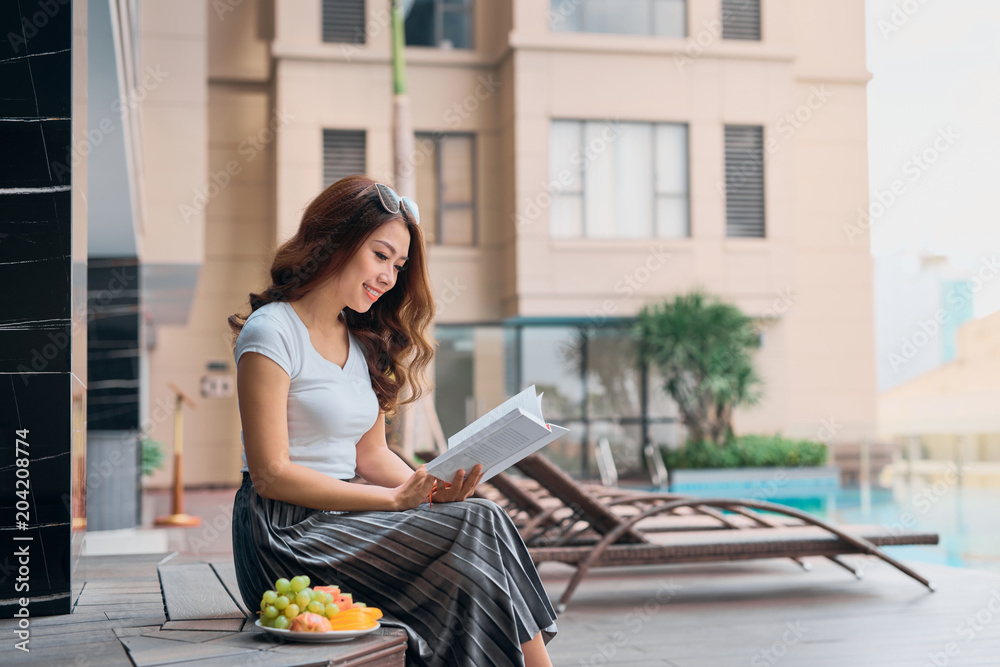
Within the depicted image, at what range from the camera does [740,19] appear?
601 inches

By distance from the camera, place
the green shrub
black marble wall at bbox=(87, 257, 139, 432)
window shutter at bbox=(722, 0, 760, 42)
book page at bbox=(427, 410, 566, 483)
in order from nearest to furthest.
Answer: book page at bbox=(427, 410, 566, 483) < black marble wall at bbox=(87, 257, 139, 432) < the green shrub < window shutter at bbox=(722, 0, 760, 42)

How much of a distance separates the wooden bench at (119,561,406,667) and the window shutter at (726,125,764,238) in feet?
43.6

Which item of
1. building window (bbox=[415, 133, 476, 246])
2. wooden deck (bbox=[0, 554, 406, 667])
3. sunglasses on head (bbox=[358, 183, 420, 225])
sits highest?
building window (bbox=[415, 133, 476, 246])

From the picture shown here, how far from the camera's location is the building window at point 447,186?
1491 centimetres

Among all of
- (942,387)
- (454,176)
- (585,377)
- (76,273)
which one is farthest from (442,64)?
(942,387)

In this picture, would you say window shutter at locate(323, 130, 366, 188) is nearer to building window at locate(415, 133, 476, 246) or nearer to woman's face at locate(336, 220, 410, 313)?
building window at locate(415, 133, 476, 246)

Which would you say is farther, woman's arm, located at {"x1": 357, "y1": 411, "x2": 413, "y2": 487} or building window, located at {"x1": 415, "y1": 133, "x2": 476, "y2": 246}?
building window, located at {"x1": 415, "y1": 133, "x2": 476, "y2": 246}

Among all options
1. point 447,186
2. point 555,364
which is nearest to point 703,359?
point 555,364

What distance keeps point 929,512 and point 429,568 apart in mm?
9202

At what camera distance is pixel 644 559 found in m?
4.74

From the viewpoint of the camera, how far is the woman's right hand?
224cm

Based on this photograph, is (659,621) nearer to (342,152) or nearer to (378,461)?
(378,461)

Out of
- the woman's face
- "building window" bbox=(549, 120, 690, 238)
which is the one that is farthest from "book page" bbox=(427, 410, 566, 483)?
"building window" bbox=(549, 120, 690, 238)

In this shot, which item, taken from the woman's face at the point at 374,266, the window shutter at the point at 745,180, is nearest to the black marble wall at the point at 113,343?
the woman's face at the point at 374,266
